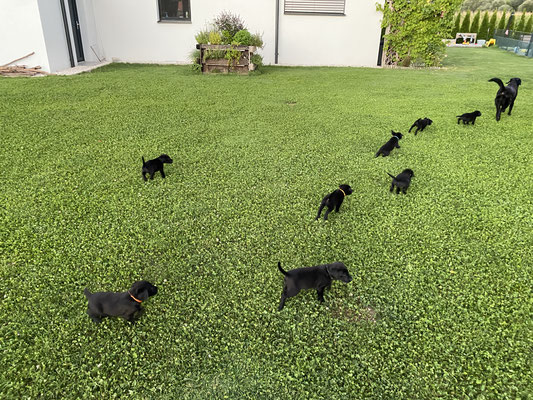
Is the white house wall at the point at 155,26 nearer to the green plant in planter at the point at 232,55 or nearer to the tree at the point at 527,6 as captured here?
the green plant in planter at the point at 232,55

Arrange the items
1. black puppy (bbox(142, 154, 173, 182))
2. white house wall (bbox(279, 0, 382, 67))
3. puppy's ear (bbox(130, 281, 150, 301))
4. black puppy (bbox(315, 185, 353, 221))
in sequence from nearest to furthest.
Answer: puppy's ear (bbox(130, 281, 150, 301)), black puppy (bbox(315, 185, 353, 221)), black puppy (bbox(142, 154, 173, 182)), white house wall (bbox(279, 0, 382, 67))

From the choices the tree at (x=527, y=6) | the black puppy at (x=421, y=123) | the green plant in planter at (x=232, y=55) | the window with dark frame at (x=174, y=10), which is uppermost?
the tree at (x=527, y=6)

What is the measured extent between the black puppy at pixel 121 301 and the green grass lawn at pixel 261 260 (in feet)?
0.45

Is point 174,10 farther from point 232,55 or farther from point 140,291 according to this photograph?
point 140,291

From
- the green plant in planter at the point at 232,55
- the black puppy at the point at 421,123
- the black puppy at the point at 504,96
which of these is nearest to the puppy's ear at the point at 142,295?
the black puppy at the point at 421,123

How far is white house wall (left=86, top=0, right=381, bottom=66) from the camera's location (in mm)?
14922

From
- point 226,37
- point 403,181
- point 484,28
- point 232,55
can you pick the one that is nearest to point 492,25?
point 484,28

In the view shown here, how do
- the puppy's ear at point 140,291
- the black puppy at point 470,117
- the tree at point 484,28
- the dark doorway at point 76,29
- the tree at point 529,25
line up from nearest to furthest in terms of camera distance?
the puppy's ear at point 140,291 → the black puppy at point 470,117 → the dark doorway at point 76,29 → the tree at point 484,28 → the tree at point 529,25

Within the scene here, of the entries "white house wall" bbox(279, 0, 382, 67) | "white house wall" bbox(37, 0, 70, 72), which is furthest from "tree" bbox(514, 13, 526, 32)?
"white house wall" bbox(37, 0, 70, 72)

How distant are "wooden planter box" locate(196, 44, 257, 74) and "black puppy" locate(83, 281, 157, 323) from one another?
11.6 metres

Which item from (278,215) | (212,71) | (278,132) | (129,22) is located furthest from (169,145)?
(129,22)

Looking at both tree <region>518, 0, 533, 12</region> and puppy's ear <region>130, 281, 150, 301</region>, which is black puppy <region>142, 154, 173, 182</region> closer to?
puppy's ear <region>130, 281, 150, 301</region>

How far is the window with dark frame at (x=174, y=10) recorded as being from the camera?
15164 mm

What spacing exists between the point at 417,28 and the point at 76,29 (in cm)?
1398
